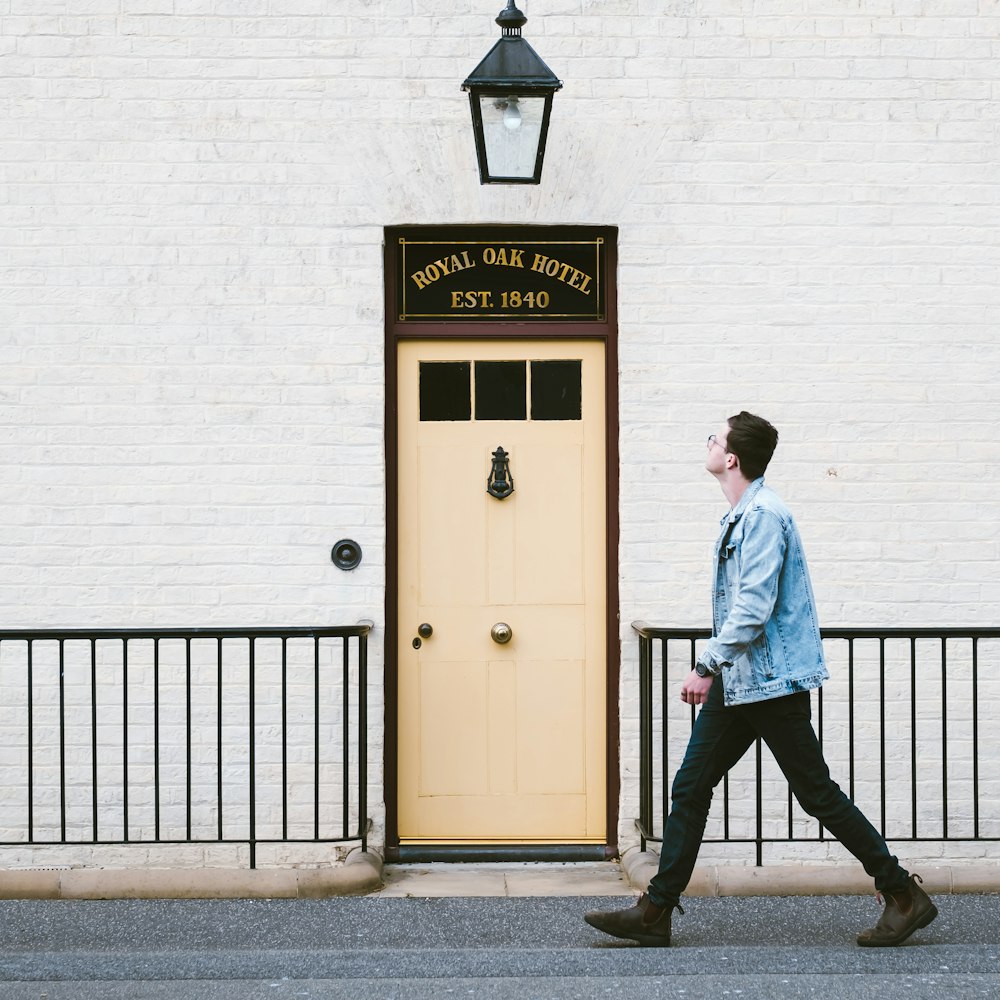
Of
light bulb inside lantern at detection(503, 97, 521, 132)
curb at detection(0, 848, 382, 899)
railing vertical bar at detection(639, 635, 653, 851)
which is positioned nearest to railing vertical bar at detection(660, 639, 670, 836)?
railing vertical bar at detection(639, 635, 653, 851)

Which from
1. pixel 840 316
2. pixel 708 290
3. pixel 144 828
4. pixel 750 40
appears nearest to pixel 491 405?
pixel 708 290

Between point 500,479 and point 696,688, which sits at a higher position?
point 500,479

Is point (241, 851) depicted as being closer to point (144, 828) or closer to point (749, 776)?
point (144, 828)

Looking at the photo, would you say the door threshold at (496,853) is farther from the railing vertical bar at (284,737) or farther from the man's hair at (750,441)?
the man's hair at (750,441)

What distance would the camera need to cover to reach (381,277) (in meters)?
6.21

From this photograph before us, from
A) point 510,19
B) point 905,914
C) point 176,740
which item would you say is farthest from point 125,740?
point 510,19

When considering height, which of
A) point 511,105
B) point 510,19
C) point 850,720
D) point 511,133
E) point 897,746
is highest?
point 510,19

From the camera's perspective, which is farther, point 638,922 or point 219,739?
point 219,739

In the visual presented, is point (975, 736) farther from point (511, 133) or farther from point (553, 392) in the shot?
point (511, 133)

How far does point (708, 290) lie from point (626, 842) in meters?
2.56

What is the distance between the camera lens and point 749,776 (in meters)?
6.20

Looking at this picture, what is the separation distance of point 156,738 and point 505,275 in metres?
2.63

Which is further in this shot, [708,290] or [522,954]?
[708,290]

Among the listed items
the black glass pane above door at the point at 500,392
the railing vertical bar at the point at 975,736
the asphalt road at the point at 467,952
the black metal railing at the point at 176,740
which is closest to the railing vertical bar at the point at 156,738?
the black metal railing at the point at 176,740
